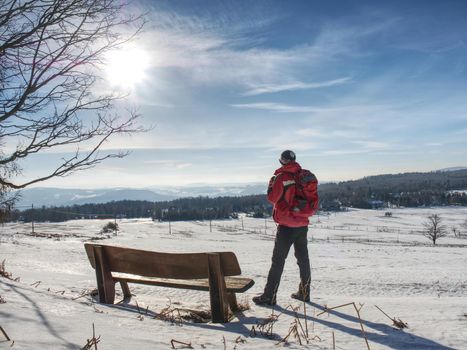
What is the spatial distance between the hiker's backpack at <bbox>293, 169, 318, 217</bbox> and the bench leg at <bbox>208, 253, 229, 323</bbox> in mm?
1440

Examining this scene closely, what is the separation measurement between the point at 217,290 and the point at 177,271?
58cm

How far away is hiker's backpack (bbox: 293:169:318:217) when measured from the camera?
5.03 metres

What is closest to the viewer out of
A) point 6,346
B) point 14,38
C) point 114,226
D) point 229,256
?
point 6,346

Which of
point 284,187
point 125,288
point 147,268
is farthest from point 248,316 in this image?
point 125,288

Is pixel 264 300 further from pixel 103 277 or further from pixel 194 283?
pixel 103 277

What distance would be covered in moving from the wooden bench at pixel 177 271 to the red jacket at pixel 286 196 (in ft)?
3.14

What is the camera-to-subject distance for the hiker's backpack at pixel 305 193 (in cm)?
503

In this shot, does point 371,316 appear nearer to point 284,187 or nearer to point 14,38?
point 284,187

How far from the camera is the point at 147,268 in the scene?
4.62m

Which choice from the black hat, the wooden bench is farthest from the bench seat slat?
the black hat

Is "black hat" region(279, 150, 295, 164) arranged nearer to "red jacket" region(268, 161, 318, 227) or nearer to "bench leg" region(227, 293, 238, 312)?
"red jacket" region(268, 161, 318, 227)

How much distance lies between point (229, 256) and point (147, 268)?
1.17 m

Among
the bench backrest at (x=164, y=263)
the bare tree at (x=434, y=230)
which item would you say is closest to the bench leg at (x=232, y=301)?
the bench backrest at (x=164, y=263)

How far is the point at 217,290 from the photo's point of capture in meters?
4.10
